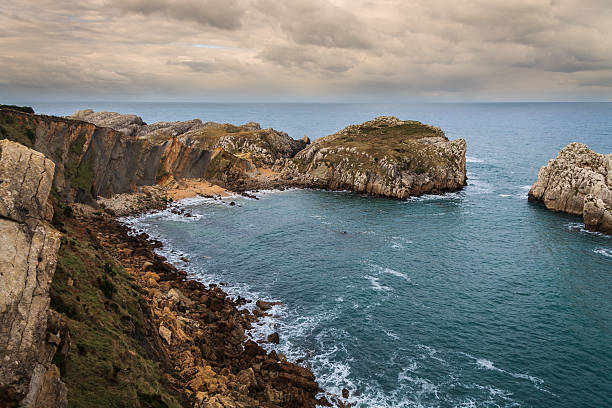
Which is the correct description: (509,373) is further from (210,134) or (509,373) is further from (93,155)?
(210,134)

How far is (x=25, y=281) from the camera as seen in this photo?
60.3ft

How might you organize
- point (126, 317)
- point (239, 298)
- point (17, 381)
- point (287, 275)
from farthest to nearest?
point (287, 275)
point (239, 298)
point (126, 317)
point (17, 381)

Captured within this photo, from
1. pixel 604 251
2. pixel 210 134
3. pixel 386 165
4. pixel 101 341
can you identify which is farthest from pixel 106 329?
pixel 210 134

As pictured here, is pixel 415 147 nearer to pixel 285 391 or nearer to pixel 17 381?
pixel 285 391

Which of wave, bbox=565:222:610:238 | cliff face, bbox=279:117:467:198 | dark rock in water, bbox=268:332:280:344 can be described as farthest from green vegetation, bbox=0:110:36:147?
wave, bbox=565:222:610:238

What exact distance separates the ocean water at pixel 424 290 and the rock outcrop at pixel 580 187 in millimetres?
4003

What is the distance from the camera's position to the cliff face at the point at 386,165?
4405 inches

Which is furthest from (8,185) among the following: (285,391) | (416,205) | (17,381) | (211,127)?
(211,127)

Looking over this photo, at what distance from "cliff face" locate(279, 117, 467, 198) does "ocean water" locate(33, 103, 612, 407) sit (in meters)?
14.5

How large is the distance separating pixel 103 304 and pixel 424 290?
40857 millimetres

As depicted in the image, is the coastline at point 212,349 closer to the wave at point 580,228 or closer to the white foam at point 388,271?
the white foam at point 388,271

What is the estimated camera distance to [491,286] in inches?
2163

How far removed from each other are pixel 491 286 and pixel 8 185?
57.0m

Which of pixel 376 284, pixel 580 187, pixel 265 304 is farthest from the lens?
pixel 580 187
